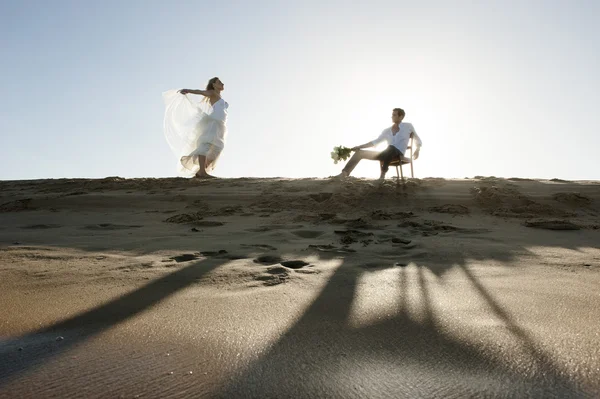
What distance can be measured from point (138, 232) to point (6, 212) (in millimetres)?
2474

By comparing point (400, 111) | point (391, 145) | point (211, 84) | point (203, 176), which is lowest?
point (203, 176)

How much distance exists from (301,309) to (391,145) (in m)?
4.97

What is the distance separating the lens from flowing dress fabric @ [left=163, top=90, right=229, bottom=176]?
7.50 meters

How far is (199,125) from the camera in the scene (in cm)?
756

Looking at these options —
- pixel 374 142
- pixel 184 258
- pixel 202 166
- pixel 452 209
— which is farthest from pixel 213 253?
pixel 202 166

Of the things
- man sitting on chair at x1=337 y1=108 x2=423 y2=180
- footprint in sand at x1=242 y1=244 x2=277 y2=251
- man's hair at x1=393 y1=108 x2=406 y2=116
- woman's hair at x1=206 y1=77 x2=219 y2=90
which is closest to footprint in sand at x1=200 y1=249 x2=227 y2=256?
footprint in sand at x1=242 y1=244 x2=277 y2=251

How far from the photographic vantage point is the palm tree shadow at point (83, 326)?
→ 133 centimetres

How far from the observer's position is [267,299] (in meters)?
1.94

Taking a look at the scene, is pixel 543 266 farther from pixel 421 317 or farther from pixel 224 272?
pixel 224 272

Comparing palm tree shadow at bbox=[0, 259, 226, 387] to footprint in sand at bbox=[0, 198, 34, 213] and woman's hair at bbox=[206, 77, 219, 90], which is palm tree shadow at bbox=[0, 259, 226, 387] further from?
woman's hair at bbox=[206, 77, 219, 90]

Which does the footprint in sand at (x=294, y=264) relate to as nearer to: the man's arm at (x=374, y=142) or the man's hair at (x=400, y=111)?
the man's arm at (x=374, y=142)

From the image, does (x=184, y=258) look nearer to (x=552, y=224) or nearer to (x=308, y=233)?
(x=308, y=233)

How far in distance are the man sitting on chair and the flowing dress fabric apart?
89.9 inches

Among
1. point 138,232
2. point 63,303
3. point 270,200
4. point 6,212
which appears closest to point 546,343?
point 63,303
